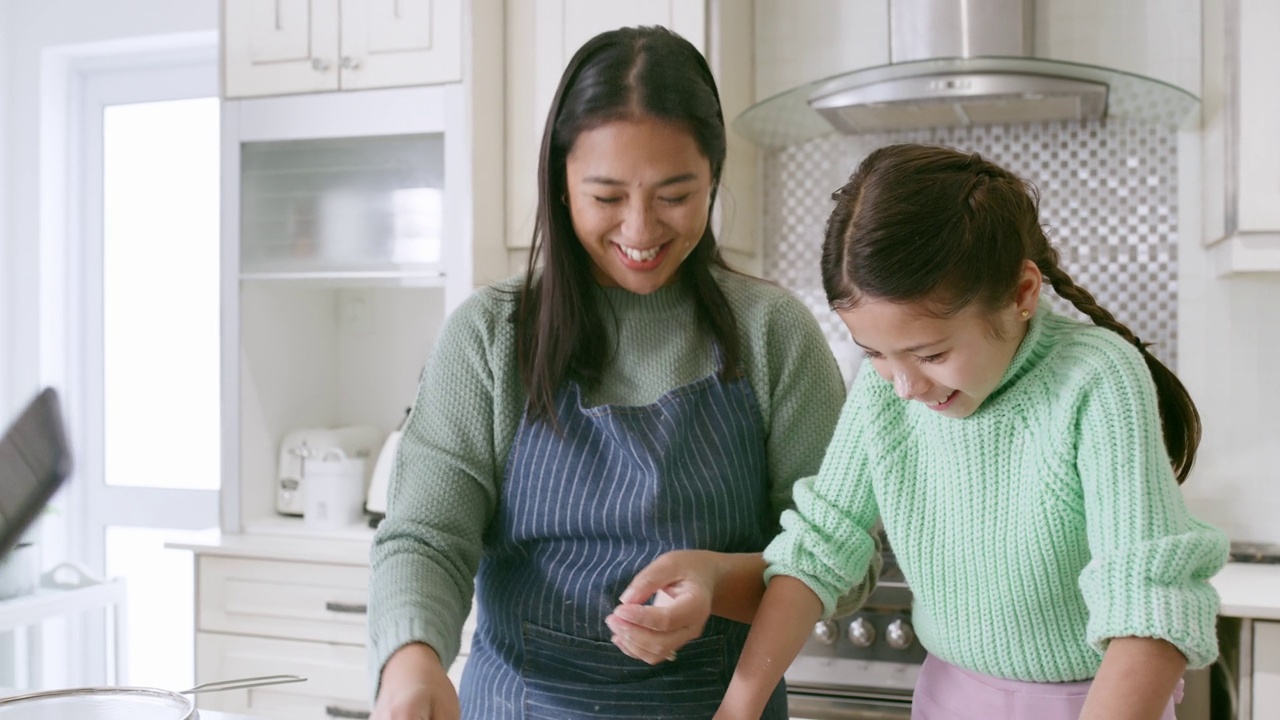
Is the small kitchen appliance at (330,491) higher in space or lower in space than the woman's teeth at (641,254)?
lower

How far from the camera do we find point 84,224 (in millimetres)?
3459

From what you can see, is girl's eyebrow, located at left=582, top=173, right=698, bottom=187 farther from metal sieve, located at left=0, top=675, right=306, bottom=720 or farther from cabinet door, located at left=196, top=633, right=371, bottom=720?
cabinet door, located at left=196, top=633, right=371, bottom=720

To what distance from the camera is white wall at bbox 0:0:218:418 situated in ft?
11.0

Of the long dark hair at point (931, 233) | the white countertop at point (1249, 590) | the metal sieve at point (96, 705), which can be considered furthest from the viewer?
the white countertop at point (1249, 590)

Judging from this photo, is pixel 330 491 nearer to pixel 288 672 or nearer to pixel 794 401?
pixel 288 672

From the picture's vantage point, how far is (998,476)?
0.97 m

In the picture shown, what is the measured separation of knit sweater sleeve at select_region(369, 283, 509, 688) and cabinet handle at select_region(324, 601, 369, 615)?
1.33 meters

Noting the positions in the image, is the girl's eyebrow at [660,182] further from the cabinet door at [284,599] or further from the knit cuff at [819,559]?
the cabinet door at [284,599]

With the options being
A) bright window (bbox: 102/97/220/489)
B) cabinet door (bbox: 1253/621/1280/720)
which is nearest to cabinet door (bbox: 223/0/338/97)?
bright window (bbox: 102/97/220/489)

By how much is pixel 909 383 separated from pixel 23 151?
3276mm

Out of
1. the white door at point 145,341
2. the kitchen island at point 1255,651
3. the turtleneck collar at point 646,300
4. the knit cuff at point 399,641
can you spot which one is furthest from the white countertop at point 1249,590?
the white door at point 145,341

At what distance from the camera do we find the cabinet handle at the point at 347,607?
8.04 ft

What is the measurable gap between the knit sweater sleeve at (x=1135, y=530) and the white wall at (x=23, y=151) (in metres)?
3.22

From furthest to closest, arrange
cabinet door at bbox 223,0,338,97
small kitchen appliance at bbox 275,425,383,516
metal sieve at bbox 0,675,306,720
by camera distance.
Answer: small kitchen appliance at bbox 275,425,383,516 < cabinet door at bbox 223,0,338,97 < metal sieve at bbox 0,675,306,720
